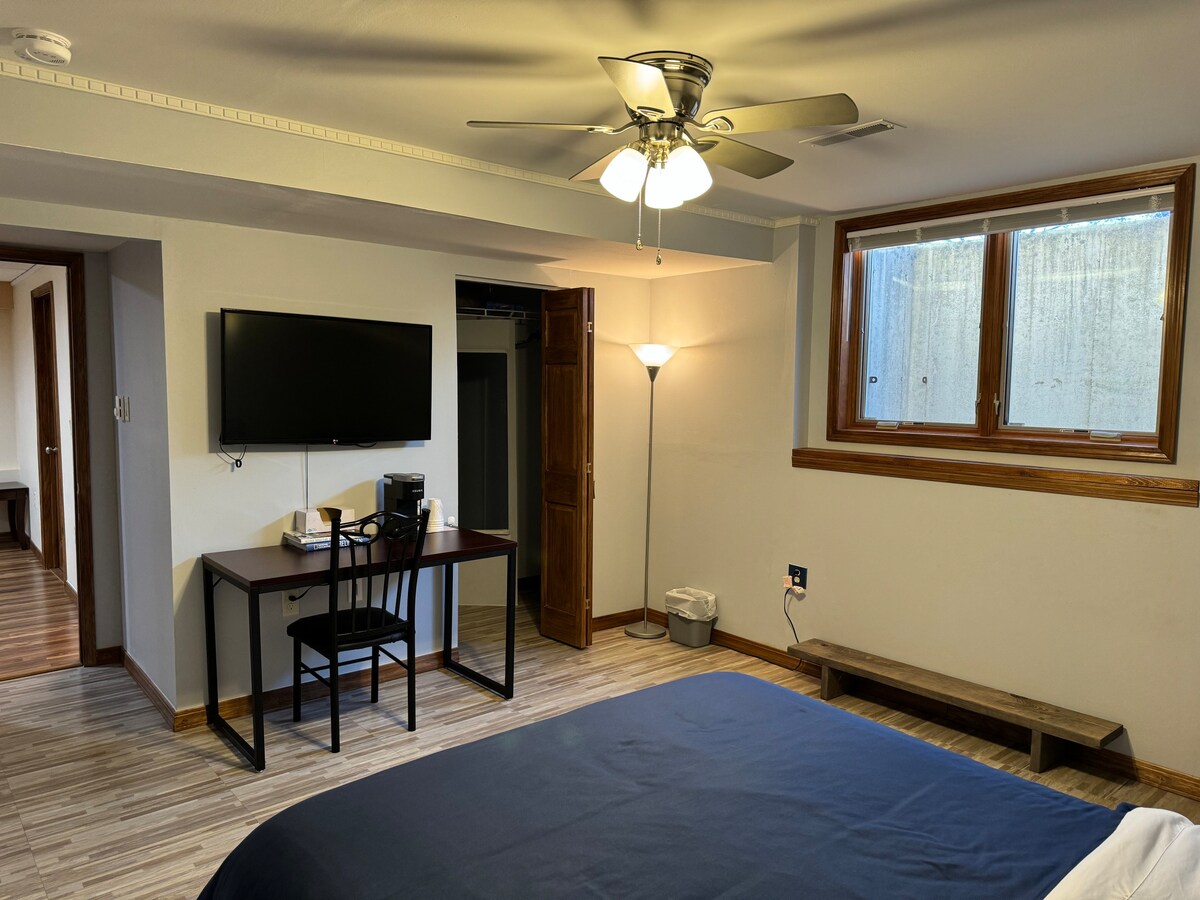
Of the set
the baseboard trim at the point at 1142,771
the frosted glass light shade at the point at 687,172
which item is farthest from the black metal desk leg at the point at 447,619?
the baseboard trim at the point at 1142,771

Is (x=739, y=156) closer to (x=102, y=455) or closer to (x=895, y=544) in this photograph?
(x=895, y=544)

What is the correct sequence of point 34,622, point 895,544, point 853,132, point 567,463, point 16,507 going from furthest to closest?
point 16,507
point 34,622
point 567,463
point 895,544
point 853,132

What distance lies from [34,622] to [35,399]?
203 centimetres

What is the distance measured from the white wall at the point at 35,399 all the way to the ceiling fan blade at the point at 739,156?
4261mm

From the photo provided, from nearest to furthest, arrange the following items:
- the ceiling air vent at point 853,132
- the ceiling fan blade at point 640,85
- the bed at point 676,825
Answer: the bed at point 676,825
the ceiling fan blade at point 640,85
the ceiling air vent at point 853,132

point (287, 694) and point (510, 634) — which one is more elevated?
point (510, 634)

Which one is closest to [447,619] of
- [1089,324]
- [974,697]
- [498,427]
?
[498,427]

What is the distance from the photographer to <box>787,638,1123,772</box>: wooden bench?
3273 millimetres

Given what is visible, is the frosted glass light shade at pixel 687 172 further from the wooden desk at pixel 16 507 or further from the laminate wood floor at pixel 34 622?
the wooden desk at pixel 16 507

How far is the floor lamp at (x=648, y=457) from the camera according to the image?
4.90 metres

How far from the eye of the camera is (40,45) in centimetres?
214

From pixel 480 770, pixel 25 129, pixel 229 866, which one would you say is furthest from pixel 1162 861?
pixel 25 129

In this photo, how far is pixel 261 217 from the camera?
11.1 ft

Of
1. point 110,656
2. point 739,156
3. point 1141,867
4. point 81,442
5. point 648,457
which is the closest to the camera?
point 1141,867
